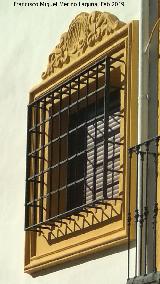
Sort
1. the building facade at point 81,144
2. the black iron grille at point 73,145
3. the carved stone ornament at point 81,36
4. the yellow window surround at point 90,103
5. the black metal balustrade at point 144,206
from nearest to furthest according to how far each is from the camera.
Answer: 1. the black metal balustrade at point 144,206
2. the building facade at point 81,144
3. the yellow window surround at point 90,103
4. the black iron grille at point 73,145
5. the carved stone ornament at point 81,36

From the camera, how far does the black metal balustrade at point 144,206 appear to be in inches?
324

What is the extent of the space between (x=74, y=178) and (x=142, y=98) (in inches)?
67.1

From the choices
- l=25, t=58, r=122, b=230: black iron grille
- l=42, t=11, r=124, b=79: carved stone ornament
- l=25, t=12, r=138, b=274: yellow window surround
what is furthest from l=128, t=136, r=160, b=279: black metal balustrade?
l=42, t=11, r=124, b=79: carved stone ornament

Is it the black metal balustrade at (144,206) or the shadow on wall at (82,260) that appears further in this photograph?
the shadow on wall at (82,260)

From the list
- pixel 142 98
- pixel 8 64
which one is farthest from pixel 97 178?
pixel 8 64

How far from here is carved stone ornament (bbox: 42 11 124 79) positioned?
375 inches

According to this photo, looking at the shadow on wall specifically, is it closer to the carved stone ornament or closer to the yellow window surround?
the yellow window surround

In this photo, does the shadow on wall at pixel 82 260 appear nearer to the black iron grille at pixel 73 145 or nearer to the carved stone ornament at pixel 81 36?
the black iron grille at pixel 73 145

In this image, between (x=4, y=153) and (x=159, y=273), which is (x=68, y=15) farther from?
(x=159, y=273)

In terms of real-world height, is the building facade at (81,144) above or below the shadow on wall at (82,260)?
above

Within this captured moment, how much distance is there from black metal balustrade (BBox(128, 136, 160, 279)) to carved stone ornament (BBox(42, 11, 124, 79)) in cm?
151

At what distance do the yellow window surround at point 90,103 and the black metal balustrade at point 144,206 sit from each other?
0.16 m

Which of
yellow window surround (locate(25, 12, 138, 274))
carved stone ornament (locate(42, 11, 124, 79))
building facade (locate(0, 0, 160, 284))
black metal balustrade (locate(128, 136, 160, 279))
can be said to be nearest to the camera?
black metal balustrade (locate(128, 136, 160, 279))

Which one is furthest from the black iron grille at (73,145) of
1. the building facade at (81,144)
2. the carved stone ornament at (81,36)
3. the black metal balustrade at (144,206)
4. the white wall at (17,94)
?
the black metal balustrade at (144,206)
